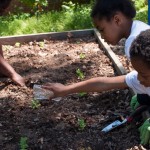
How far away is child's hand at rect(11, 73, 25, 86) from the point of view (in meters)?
4.70

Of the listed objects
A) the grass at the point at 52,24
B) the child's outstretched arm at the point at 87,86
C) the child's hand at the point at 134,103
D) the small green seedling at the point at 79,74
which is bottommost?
the grass at the point at 52,24

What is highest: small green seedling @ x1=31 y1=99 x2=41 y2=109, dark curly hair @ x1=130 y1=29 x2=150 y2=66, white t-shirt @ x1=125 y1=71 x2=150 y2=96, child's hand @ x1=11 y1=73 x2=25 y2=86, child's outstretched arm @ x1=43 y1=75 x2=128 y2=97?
dark curly hair @ x1=130 y1=29 x2=150 y2=66

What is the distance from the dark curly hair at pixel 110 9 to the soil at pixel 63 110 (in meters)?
0.89

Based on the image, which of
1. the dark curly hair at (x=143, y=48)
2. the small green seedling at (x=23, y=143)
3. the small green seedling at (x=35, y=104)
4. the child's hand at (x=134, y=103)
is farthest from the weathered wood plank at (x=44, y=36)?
the dark curly hair at (x=143, y=48)

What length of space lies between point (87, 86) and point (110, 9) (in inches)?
27.3

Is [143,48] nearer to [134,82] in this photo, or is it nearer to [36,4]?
[134,82]

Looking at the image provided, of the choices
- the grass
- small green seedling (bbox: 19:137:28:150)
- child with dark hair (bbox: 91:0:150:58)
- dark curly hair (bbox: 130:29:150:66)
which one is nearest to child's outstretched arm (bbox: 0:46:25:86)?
small green seedling (bbox: 19:137:28:150)

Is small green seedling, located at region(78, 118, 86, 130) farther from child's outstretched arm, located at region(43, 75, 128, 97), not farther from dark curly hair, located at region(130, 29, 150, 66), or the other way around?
dark curly hair, located at region(130, 29, 150, 66)

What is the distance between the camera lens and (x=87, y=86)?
11.2ft

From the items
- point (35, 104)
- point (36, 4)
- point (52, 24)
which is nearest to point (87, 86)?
point (35, 104)

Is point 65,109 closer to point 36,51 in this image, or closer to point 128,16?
point 128,16

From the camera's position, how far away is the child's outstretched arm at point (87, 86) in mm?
3361

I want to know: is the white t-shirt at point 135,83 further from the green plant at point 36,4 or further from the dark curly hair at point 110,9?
the green plant at point 36,4

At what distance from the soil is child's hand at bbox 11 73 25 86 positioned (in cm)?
5
